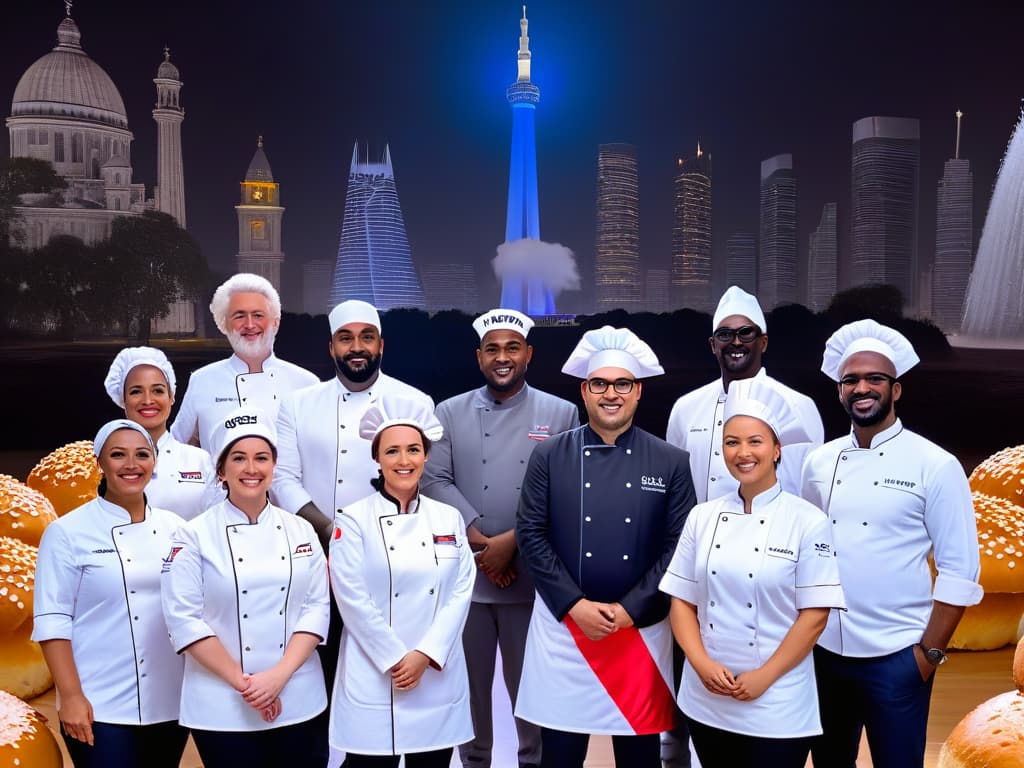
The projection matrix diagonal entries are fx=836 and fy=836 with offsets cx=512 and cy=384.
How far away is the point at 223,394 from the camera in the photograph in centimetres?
290

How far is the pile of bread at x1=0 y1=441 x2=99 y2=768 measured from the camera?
2.00 meters

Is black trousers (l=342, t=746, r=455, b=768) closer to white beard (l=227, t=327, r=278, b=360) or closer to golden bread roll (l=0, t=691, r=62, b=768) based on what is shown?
golden bread roll (l=0, t=691, r=62, b=768)

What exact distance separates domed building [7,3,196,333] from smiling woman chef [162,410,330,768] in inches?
247

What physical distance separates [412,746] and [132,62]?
311 inches

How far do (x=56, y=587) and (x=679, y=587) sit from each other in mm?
1414

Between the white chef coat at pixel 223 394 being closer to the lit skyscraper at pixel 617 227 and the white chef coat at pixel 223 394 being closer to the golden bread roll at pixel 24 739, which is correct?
the golden bread roll at pixel 24 739

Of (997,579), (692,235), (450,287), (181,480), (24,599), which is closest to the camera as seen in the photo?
(181,480)

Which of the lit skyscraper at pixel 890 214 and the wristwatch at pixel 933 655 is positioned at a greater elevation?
the lit skyscraper at pixel 890 214

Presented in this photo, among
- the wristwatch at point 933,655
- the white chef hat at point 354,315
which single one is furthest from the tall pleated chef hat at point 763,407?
the white chef hat at point 354,315

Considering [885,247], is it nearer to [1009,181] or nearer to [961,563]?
[1009,181]

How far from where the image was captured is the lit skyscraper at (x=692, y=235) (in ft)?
27.4

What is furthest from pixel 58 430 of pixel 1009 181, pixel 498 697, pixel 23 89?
pixel 1009 181

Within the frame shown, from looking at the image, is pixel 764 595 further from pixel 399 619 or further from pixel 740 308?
pixel 740 308

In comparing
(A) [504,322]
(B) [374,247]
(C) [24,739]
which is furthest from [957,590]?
(B) [374,247]
